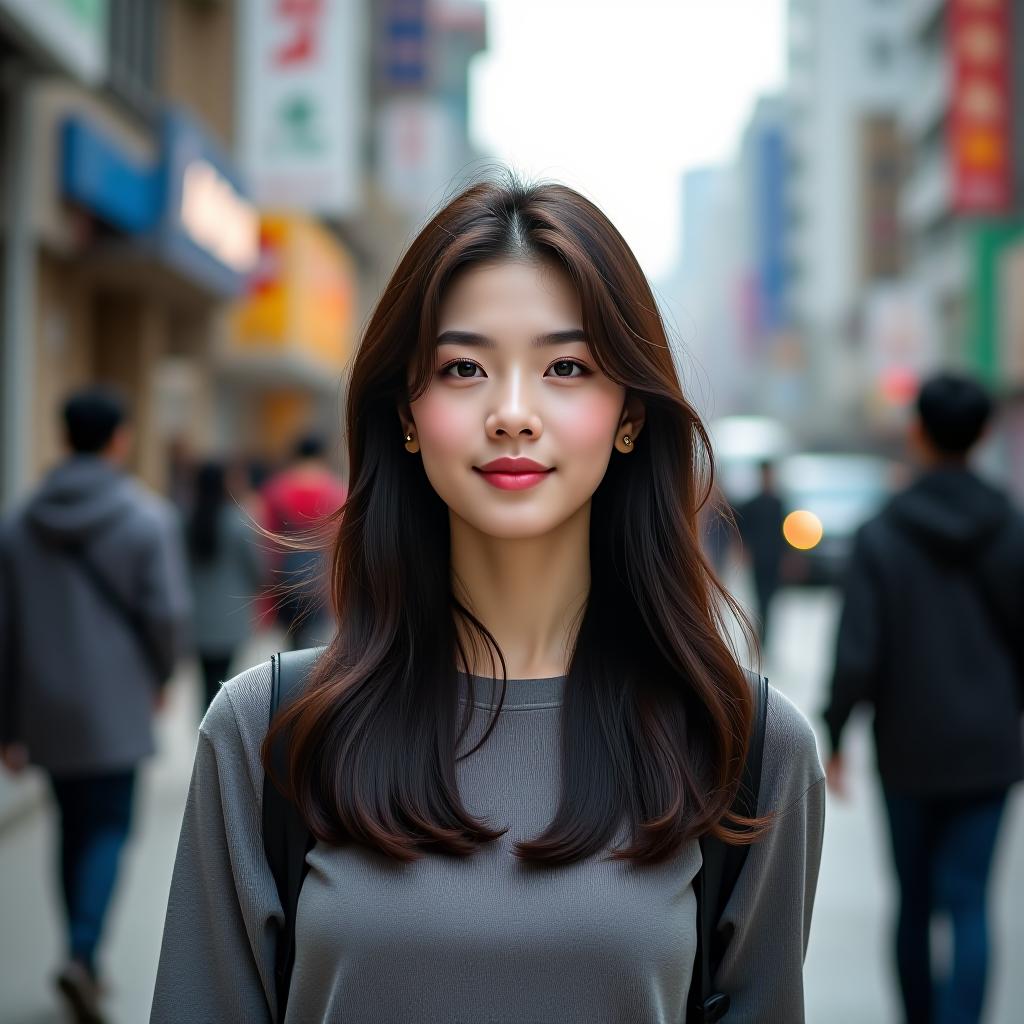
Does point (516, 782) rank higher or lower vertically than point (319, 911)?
higher

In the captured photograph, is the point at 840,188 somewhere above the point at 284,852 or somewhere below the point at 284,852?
above

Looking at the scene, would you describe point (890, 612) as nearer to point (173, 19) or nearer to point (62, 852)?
point (62, 852)

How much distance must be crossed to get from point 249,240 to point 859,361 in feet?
146

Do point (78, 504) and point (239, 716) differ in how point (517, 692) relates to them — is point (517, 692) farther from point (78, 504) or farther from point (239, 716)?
point (78, 504)

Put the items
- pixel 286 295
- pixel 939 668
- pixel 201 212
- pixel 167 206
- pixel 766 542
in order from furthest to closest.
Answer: pixel 286 295, pixel 201 212, pixel 167 206, pixel 766 542, pixel 939 668

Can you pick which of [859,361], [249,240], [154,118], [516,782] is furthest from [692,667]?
[859,361]

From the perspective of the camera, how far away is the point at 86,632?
527 cm

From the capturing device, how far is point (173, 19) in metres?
17.6

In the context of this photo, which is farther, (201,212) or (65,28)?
(201,212)

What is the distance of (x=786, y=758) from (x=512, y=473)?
21.5 inches

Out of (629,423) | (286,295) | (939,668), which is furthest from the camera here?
(286,295)

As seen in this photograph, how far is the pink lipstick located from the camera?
195 centimetres

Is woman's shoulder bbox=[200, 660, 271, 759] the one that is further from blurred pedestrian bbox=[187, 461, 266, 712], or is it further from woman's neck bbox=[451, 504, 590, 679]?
blurred pedestrian bbox=[187, 461, 266, 712]

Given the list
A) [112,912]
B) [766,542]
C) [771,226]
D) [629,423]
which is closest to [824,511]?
[766,542]
